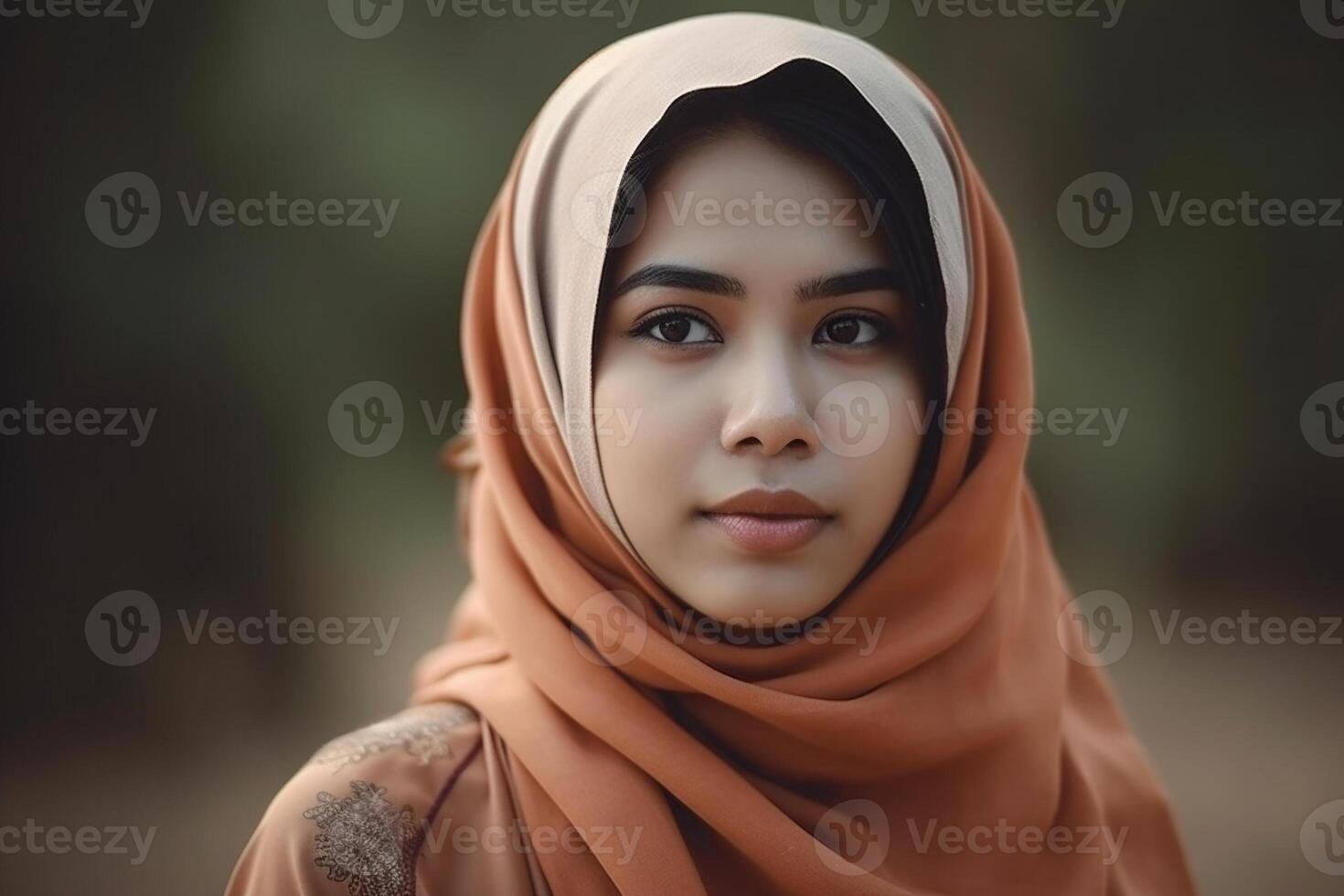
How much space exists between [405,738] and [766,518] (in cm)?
47

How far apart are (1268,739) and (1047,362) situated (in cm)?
147

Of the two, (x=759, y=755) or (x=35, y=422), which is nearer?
(x=759, y=755)

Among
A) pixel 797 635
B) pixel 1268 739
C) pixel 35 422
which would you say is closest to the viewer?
pixel 797 635

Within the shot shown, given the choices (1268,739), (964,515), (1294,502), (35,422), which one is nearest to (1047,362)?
(1294,502)

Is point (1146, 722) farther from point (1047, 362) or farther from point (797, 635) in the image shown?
point (797, 635)

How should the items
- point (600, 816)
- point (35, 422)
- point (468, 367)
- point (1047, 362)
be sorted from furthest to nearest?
point (1047, 362) < point (35, 422) < point (468, 367) < point (600, 816)

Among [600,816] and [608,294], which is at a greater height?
[608,294]

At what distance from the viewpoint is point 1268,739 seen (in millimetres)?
3547

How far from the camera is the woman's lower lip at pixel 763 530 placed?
1118mm
